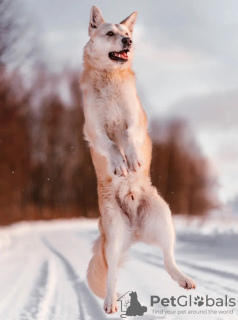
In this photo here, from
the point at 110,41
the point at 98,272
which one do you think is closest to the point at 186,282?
the point at 98,272

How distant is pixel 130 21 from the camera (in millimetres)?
3764

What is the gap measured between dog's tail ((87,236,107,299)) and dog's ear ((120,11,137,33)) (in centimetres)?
161

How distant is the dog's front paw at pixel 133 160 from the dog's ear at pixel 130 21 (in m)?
0.90

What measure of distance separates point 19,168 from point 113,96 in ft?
7.04

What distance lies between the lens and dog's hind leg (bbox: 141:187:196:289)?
3.77m

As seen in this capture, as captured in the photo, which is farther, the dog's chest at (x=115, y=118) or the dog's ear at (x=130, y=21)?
the dog's chest at (x=115, y=118)

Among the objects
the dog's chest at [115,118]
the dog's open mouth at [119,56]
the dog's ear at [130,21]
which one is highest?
the dog's ear at [130,21]

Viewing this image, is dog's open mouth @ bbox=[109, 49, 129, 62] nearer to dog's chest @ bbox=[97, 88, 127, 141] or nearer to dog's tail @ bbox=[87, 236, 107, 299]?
dog's chest @ bbox=[97, 88, 127, 141]

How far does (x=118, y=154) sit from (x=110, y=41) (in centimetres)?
82

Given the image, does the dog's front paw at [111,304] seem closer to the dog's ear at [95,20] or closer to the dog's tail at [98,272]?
the dog's tail at [98,272]

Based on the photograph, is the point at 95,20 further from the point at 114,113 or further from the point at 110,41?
the point at 114,113

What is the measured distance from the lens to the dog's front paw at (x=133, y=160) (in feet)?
12.0

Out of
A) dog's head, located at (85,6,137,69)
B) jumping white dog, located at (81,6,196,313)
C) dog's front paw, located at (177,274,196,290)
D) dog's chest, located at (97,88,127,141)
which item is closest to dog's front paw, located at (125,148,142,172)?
jumping white dog, located at (81,6,196,313)

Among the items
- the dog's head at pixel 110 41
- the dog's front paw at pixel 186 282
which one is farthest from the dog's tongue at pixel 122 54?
the dog's front paw at pixel 186 282
